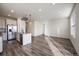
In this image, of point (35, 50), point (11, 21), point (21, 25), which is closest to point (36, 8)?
point (35, 50)

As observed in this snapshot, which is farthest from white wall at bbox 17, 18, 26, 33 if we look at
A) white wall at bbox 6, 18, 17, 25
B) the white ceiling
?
the white ceiling

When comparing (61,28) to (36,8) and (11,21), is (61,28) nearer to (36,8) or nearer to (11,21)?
(36,8)

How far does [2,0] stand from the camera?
173cm

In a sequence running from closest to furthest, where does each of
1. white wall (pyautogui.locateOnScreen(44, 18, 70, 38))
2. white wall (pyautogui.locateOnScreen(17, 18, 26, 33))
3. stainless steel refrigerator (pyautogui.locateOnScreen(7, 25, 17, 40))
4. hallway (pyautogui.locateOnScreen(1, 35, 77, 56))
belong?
hallway (pyautogui.locateOnScreen(1, 35, 77, 56)) → stainless steel refrigerator (pyautogui.locateOnScreen(7, 25, 17, 40)) → white wall (pyautogui.locateOnScreen(44, 18, 70, 38)) → white wall (pyautogui.locateOnScreen(17, 18, 26, 33))

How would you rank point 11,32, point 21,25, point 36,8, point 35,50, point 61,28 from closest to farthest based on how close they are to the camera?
1. point 35,50
2. point 36,8
3. point 11,32
4. point 61,28
5. point 21,25

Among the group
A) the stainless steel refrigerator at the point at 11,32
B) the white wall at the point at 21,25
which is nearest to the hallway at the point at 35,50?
the stainless steel refrigerator at the point at 11,32

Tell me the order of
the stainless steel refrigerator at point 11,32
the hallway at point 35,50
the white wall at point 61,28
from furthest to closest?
the white wall at point 61,28 < the stainless steel refrigerator at point 11,32 < the hallway at point 35,50

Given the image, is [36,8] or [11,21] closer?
[36,8]

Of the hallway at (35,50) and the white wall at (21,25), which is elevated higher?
the white wall at (21,25)

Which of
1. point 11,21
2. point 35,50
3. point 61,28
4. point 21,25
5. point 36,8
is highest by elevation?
point 36,8

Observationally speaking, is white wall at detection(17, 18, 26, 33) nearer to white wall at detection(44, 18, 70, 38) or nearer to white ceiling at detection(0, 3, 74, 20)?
white ceiling at detection(0, 3, 74, 20)

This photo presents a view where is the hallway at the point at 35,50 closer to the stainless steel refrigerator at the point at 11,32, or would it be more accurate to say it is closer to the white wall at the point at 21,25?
the stainless steel refrigerator at the point at 11,32

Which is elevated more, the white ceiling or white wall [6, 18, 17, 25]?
the white ceiling

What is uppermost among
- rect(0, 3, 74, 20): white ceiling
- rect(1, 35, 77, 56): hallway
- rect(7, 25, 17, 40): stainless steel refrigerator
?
rect(0, 3, 74, 20): white ceiling
